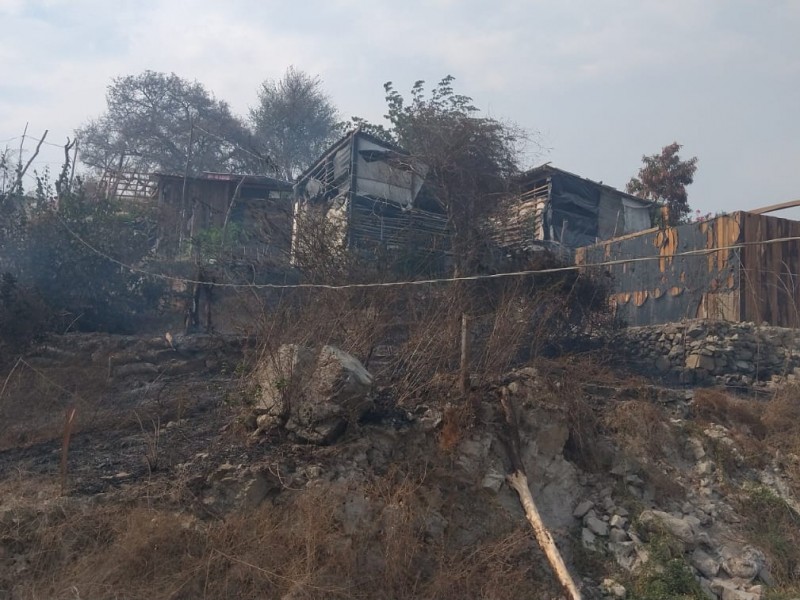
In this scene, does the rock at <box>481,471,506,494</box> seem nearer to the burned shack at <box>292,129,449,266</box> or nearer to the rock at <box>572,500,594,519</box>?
the rock at <box>572,500,594,519</box>

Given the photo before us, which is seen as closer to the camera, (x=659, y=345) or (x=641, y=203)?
(x=659, y=345)

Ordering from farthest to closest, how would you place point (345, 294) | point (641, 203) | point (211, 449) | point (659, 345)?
point (641, 203) < point (659, 345) < point (345, 294) < point (211, 449)

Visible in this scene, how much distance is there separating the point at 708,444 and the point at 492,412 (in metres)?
3.15

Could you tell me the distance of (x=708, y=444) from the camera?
10.2m

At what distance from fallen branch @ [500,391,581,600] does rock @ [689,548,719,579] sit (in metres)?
1.57

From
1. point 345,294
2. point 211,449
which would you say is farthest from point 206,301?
point 211,449

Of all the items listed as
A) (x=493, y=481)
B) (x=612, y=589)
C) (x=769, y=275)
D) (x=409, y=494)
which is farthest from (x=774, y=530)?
(x=769, y=275)

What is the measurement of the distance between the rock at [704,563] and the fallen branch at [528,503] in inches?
61.7

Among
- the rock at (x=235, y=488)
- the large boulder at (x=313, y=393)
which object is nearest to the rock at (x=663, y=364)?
the large boulder at (x=313, y=393)

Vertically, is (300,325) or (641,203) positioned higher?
(641,203)

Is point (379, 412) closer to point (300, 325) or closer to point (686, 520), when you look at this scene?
point (300, 325)

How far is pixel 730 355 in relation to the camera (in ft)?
42.1

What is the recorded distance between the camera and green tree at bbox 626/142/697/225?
74.5 ft

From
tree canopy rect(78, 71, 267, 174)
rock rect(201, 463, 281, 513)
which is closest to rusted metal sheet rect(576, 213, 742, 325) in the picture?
rock rect(201, 463, 281, 513)
